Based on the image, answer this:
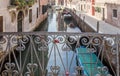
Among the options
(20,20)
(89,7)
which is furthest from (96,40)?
(89,7)

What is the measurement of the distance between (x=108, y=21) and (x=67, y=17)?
14274 millimetres

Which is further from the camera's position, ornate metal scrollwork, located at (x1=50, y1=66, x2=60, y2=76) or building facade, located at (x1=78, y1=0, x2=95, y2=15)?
building facade, located at (x1=78, y1=0, x2=95, y2=15)

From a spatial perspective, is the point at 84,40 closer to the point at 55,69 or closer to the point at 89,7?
the point at 55,69

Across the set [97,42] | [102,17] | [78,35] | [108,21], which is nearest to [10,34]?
[78,35]

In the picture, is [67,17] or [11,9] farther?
[67,17]

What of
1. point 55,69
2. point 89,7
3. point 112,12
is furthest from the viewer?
point 89,7

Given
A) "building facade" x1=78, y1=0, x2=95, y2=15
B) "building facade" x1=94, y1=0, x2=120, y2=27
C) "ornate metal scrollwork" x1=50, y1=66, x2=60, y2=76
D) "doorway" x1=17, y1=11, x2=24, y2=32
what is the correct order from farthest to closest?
"building facade" x1=78, y1=0, x2=95, y2=15 → "building facade" x1=94, y1=0, x2=120, y2=27 → "doorway" x1=17, y1=11, x2=24, y2=32 → "ornate metal scrollwork" x1=50, y1=66, x2=60, y2=76

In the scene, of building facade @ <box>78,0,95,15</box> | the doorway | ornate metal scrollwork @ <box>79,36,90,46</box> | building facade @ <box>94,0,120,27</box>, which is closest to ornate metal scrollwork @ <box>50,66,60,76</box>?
ornate metal scrollwork @ <box>79,36,90,46</box>

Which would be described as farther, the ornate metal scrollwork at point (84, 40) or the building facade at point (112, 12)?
the building facade at point (112, 12)

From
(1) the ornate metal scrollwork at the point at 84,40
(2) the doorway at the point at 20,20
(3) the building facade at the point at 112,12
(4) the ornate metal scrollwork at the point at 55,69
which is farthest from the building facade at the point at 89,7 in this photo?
(4) the ornate metal scrollwork at the point at 55,69

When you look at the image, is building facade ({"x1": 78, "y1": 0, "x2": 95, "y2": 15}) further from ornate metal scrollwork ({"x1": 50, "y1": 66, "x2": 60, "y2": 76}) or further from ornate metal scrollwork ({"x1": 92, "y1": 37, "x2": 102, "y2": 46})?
ornate metal scrollwork ({"x1": 50, "y1": 66, "x2": 60, "y2": 76})

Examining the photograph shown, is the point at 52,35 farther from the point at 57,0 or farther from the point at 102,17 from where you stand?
the point at 57,0

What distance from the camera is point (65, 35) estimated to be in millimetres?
2299

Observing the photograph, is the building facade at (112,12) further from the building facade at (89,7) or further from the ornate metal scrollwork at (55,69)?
the ornate metal scrollwork at (55,69)
